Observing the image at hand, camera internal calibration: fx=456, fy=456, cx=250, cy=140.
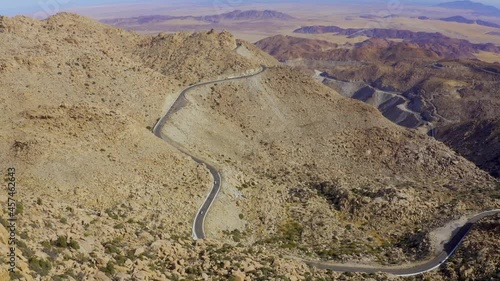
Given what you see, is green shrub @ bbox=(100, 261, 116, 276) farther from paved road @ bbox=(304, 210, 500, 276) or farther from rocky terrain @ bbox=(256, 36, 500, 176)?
rocky terrain @ bbox=(256, 36, 500, 176)

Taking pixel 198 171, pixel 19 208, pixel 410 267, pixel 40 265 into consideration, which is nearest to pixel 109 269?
pixel 40 265

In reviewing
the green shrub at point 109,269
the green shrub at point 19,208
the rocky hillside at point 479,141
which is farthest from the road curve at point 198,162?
the rocky hillside at point 479,141

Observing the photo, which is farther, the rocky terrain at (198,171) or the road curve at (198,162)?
the road curve at (198,162)

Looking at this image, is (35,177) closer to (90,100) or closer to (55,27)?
(90,100)

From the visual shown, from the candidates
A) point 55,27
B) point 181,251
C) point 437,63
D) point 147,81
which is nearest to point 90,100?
point 147,81

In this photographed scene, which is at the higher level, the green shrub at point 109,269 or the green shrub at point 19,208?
the green shrub at point 19,208

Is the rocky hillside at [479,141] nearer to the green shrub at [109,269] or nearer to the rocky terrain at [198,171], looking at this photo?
the rocky terrain at [198,171]

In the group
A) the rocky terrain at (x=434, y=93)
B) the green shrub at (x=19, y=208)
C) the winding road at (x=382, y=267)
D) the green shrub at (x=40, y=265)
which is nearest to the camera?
the green shrub at (x=40, y=265)

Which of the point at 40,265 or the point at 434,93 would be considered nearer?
the point at 40,265

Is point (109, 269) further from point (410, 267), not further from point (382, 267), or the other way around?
point (410, 267)
